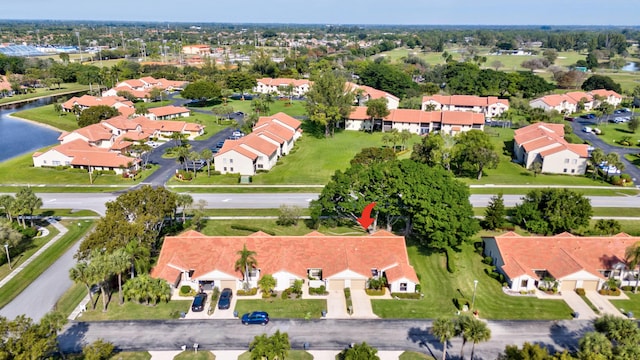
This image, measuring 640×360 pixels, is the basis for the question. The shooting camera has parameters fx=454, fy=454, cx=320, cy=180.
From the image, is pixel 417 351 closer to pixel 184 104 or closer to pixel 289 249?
pixel 289 249

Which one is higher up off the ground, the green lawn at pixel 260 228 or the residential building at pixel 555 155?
the residential building at pixel 555 155

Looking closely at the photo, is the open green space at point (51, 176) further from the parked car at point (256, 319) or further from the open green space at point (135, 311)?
the parked car at point (256, 319)

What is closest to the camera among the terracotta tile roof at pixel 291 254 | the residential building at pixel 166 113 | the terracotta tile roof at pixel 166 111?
the terracotta tile roof at pixel 291 254

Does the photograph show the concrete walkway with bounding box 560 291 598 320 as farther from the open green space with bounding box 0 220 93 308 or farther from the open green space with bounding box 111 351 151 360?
the open green space with bounding box 0 220 93 308

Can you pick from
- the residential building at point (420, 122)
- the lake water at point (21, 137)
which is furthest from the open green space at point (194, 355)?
the residential building at point (420, 122)

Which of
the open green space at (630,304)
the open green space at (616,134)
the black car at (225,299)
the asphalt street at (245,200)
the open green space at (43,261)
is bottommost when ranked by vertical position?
the open green space at (630,304)

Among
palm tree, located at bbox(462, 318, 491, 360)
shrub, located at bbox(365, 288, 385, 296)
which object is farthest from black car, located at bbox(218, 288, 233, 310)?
palm tree, located at bbox(462, 318, 491, 360)
